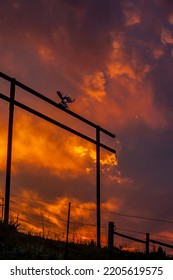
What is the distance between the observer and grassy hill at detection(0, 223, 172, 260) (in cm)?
1178

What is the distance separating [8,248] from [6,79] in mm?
6434

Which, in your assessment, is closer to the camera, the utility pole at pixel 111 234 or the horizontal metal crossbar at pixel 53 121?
the horizontal metal crossbar at pixel 53 121

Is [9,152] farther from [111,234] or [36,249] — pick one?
[111,234]

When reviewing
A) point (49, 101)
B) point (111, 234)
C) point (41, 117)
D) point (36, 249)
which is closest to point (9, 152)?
point (41, 117)

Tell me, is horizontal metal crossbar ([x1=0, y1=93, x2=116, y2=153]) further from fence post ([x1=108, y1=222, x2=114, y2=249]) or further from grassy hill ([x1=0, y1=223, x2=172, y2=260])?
grassy hill ([x1=0, y1=223, x2=172, y2=260])

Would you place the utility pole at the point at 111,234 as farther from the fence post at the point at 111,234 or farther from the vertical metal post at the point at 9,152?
the vertical metal post at the point at 9,152

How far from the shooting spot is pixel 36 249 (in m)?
12.3

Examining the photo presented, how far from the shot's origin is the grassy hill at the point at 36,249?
11781 millimetres

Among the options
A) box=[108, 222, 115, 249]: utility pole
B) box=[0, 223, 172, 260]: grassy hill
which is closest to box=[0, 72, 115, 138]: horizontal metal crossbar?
box=[108, 222, 115, 249]: utility pole

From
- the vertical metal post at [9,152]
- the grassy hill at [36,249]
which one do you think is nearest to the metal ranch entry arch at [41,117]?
the vertical metal post at [9,152]
